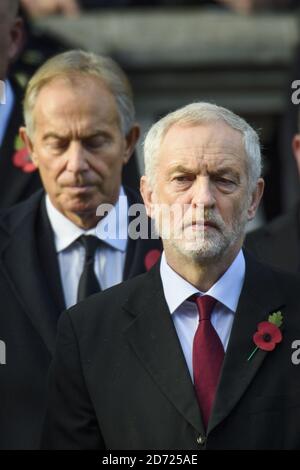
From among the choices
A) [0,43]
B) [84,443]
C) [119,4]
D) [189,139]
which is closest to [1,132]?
[0,43]

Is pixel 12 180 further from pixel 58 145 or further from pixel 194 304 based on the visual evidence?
pixel 194 304

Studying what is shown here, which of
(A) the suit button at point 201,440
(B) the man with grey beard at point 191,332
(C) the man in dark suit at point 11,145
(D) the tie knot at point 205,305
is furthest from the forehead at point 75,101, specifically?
(A) the suit button at point 201,440

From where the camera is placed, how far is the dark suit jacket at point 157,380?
3949mm

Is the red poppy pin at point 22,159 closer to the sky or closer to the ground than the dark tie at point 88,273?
closer to the sky

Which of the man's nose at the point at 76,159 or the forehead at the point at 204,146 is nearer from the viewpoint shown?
the forehead at the point at 204,146

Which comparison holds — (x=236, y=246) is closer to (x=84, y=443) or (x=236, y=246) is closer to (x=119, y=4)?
(x=84, y=443)

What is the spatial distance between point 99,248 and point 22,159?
68 cm

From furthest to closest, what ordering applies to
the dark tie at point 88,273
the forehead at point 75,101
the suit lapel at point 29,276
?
the forehead at point 75,101, the dark tie at point 88,273, the suit lapel at point 29,276

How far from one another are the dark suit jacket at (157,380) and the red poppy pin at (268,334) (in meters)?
0.02

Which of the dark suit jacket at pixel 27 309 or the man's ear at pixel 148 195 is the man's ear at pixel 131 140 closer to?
the dark suit jacket at pixel 27 309

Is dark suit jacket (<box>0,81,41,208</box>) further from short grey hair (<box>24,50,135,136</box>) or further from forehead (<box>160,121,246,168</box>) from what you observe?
forehead (<box>160,121,246,168</box>)

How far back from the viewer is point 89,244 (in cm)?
484

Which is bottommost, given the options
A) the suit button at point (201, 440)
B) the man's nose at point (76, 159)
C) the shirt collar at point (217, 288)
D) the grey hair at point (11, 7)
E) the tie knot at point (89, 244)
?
the suit button at point (201, 440)

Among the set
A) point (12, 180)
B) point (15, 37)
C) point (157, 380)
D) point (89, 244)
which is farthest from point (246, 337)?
point (15, 37)
